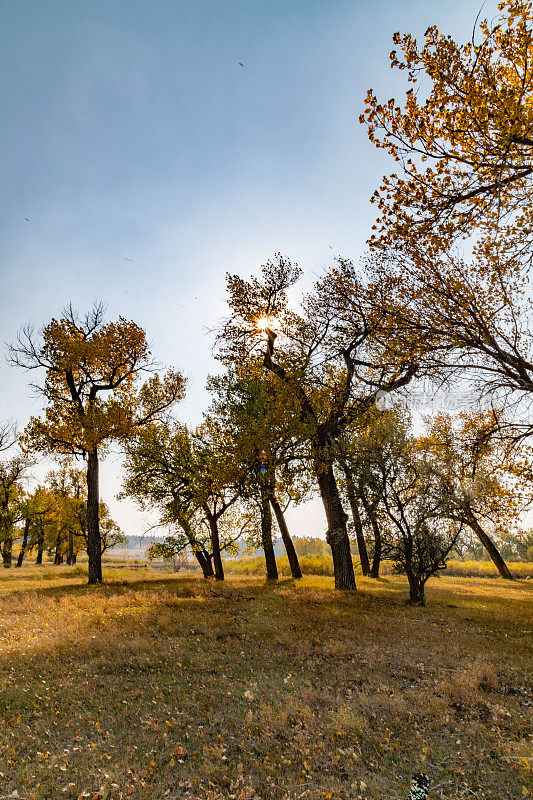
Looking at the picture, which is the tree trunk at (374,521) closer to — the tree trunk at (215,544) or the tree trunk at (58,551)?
the tree trunk at (215,544)

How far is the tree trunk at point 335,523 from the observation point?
17969mm

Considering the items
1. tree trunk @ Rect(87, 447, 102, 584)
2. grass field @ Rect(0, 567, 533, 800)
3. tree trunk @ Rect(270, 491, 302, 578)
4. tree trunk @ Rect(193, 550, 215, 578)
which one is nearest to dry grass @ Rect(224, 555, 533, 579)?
tree trunk @ Rect(270, 491, 302, 578)

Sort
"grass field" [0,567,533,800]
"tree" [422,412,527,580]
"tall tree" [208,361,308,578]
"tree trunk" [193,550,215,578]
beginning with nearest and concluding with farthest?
"grass field" [0,567,533,800] → "tree" [422,412,527,580] → "tall tree" [208,361,308,578] → "tree trunk" [193,550,215,578]

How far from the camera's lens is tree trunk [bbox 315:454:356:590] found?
707 inches

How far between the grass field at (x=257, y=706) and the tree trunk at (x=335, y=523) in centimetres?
522

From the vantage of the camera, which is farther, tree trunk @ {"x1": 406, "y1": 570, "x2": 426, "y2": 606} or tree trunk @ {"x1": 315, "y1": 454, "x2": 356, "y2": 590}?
tree trunk @ {"x1": 315, "y1": 454, "x2": 356, "y2": 590}

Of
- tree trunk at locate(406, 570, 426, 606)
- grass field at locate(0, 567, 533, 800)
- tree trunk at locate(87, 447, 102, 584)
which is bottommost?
tree trunk at locate(406, 570, 426, 606)

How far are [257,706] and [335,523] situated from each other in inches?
462

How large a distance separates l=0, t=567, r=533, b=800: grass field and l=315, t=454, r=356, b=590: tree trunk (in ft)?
17.1

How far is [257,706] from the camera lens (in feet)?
22.2

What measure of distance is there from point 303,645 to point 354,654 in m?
1.34

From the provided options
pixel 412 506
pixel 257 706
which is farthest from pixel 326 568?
pixel 257 706

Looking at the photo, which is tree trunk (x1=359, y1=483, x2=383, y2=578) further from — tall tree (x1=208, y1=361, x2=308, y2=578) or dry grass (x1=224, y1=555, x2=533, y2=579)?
dry grass (x1=224, y1=555, x2=533, y2=579)

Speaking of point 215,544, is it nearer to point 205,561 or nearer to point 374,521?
point 205,561
